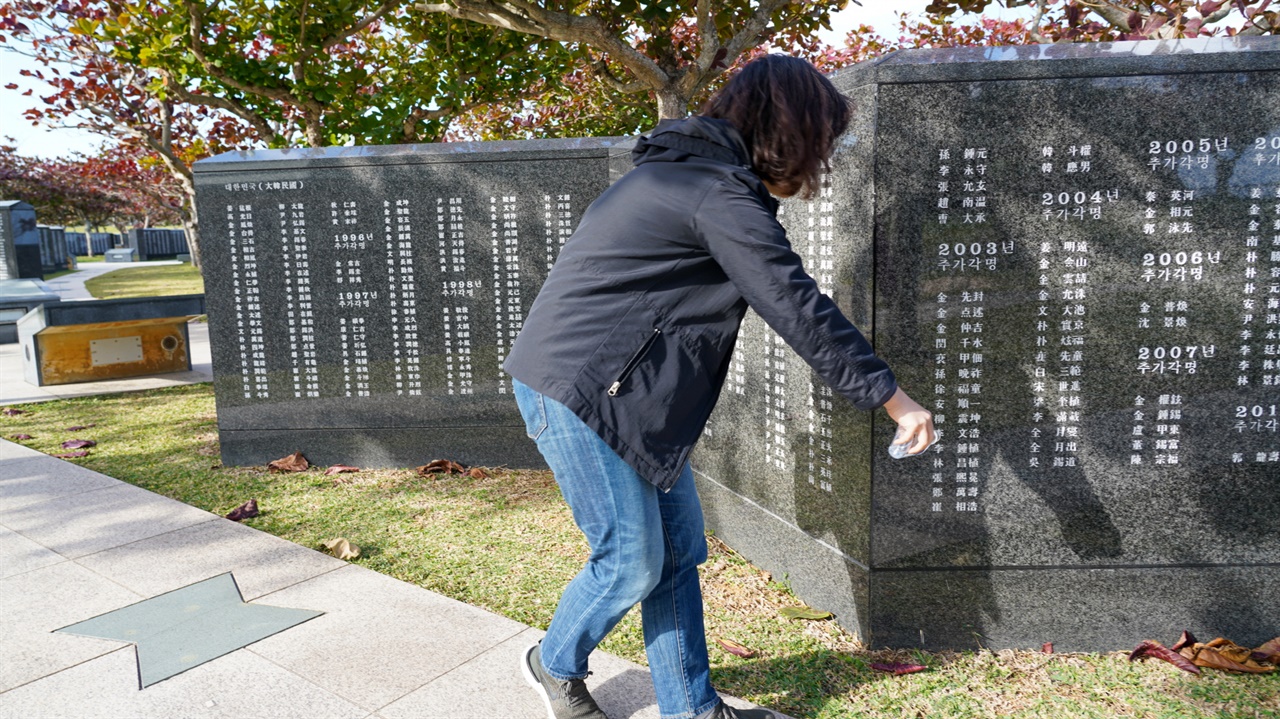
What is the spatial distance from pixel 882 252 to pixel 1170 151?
3.02 feet

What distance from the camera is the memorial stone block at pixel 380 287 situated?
5.26 m

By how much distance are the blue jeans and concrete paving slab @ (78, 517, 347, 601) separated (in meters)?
1.72

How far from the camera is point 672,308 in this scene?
2000 mm

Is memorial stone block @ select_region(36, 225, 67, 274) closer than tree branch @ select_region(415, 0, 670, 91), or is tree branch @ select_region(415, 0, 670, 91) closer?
tree branch @ select_region(415, 0, 670, 91)

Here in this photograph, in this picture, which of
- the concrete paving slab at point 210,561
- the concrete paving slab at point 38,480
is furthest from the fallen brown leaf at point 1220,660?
the concrete paving slab at point 38,480

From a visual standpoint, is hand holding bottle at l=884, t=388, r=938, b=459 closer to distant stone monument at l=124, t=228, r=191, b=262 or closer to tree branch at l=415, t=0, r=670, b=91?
tree branch at l=415, t=0, r=670, b=91

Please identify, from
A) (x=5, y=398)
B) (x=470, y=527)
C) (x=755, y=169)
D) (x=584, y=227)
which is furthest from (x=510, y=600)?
(x=5, y=398)

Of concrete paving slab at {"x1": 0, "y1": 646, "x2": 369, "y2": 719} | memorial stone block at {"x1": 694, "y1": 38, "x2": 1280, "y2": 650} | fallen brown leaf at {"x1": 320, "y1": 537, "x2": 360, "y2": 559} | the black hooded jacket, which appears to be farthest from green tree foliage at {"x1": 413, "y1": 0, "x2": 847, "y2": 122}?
concrete paving slab at {"x1": 0, "y1": 646, "x2": 369, "y2": 719}

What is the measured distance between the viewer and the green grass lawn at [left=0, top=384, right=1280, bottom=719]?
8.58ft

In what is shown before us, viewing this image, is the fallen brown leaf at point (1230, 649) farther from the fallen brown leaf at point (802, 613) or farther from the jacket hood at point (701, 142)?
the jacket hood at point (701, 142)

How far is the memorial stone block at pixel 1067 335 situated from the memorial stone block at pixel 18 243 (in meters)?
18.3

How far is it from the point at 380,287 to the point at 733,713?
151 inches

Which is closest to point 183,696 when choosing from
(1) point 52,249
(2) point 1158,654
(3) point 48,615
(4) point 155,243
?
(3) point 48,615

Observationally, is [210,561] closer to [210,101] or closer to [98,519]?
[98,519]
